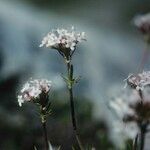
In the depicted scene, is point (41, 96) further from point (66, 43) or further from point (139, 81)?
point (139, 81)

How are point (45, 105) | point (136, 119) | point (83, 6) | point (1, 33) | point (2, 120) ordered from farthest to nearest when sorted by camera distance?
point (83, 6)
point (1, 33)
point (2, 120)
point (45, 105)
point (136, 119)

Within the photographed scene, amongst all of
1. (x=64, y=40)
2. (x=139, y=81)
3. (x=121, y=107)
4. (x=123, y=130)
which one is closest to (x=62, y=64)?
(x=123, y=130)

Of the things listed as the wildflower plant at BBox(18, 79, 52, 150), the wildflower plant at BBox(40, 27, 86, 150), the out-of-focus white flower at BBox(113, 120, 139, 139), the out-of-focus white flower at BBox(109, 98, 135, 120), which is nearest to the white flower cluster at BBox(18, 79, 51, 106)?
the wildflower plant at BBox(18, 79, 52, 150)

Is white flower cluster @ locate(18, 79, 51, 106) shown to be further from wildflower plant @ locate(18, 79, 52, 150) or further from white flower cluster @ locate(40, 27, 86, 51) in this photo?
white flower cluster @ locate(40, 27, 86, 51)

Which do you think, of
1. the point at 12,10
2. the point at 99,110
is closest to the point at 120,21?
the point at 12,10

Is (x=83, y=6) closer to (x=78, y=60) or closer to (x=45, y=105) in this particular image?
(x=78, y=60)

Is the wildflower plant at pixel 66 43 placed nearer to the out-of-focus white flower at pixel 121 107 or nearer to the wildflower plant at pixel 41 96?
the wildflower plant at pixel 41 96

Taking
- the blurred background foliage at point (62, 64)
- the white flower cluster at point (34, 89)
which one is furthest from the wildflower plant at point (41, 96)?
the blurred background foliage at point (62, 64)
